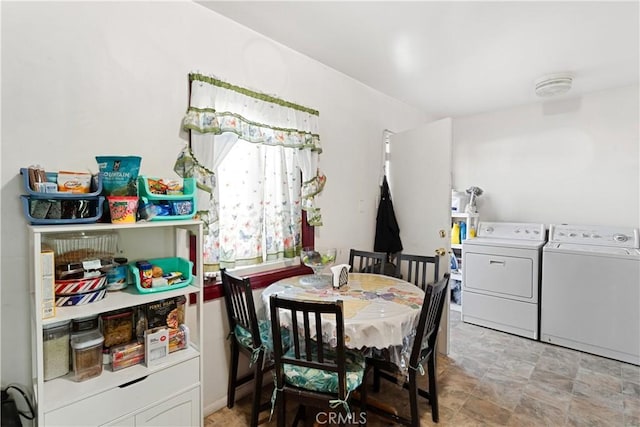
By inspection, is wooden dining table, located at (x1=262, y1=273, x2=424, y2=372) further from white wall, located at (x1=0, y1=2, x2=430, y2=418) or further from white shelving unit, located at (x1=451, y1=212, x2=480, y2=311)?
white shelving unit, located at (x1=451, y1=212, x2=480, y2=311)

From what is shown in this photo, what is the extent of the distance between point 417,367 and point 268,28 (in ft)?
7.43

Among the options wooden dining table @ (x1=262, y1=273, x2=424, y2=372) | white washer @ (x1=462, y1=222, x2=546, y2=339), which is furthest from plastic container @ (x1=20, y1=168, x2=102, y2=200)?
white washer @ (x1=462, y1=222, x2=546, y2=339)

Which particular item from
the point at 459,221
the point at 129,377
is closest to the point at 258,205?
the point at 129,377

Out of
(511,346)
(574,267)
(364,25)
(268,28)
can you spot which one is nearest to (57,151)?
(268,28)

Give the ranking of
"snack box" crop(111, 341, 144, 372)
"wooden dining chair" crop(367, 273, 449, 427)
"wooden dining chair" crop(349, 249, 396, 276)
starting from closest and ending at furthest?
"snack box" crop(111, 341, 144, 372), "wooden dining chair" crop(367, 273, 449, 427), "wooden dining chair" crop(349, 249, 396, 276)

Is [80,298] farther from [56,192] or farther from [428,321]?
[428,321]

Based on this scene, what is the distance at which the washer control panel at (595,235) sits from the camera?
2.94 m

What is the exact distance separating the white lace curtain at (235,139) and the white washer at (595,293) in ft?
7.76

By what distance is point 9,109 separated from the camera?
129cm

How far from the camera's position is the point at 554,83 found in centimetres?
281

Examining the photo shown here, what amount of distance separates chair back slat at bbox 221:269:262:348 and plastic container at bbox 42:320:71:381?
2.43 feet

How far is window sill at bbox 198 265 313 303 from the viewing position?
6.29 feet

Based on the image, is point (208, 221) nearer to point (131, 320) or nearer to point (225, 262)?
point (225, 262)

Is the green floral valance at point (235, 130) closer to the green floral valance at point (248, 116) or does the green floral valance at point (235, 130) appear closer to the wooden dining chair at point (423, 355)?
the green floral valance at point (248, 116)
